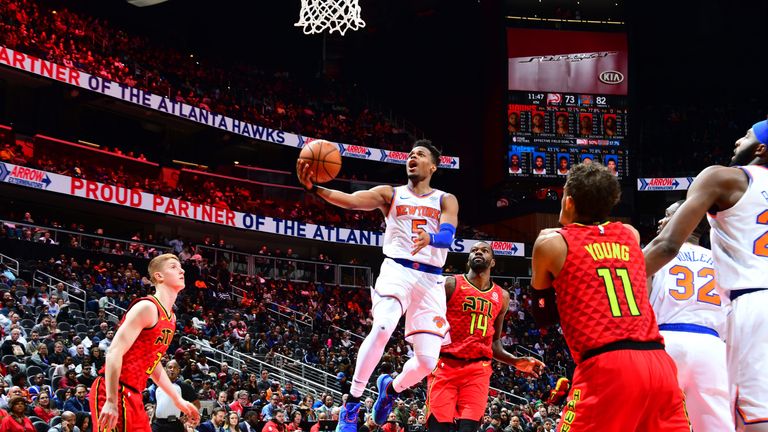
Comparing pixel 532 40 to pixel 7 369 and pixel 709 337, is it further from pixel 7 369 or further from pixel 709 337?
pixel 709 337

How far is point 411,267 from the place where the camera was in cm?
865

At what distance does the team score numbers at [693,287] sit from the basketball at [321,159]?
11.1 ft

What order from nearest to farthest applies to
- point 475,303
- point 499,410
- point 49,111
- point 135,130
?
point 475,303, point 499,410, point 49,111, point 135,130

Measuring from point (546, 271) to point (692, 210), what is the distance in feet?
2.92

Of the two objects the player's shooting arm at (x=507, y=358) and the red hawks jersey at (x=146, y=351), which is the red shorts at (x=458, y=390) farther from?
the red hawks jersey at (x=146, y=351)

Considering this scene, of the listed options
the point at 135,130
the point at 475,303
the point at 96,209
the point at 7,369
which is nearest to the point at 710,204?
the point at 475,303

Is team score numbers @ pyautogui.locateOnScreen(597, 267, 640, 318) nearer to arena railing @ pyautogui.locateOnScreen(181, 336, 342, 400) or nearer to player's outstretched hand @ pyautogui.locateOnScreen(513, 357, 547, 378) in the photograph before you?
player's outstretched hand @ pyautogui.locateOnScreen(513, 357, 547, 378)

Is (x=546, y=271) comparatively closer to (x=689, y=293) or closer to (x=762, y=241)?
(x=762, y=241)

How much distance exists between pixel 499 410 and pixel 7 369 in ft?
35.1

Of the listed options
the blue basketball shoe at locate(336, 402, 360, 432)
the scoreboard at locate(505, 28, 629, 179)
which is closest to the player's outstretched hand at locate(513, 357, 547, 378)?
the blue basketball shoe at locate(336, 402, 360, 432)

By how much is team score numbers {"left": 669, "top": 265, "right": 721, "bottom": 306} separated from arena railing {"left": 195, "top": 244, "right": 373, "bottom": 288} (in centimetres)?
2815

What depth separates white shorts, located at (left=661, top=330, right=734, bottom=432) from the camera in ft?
19.6

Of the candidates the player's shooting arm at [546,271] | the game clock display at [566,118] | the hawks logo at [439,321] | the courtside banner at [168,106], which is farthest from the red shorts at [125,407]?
the game clock display at [566,118]

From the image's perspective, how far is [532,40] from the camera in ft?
120
